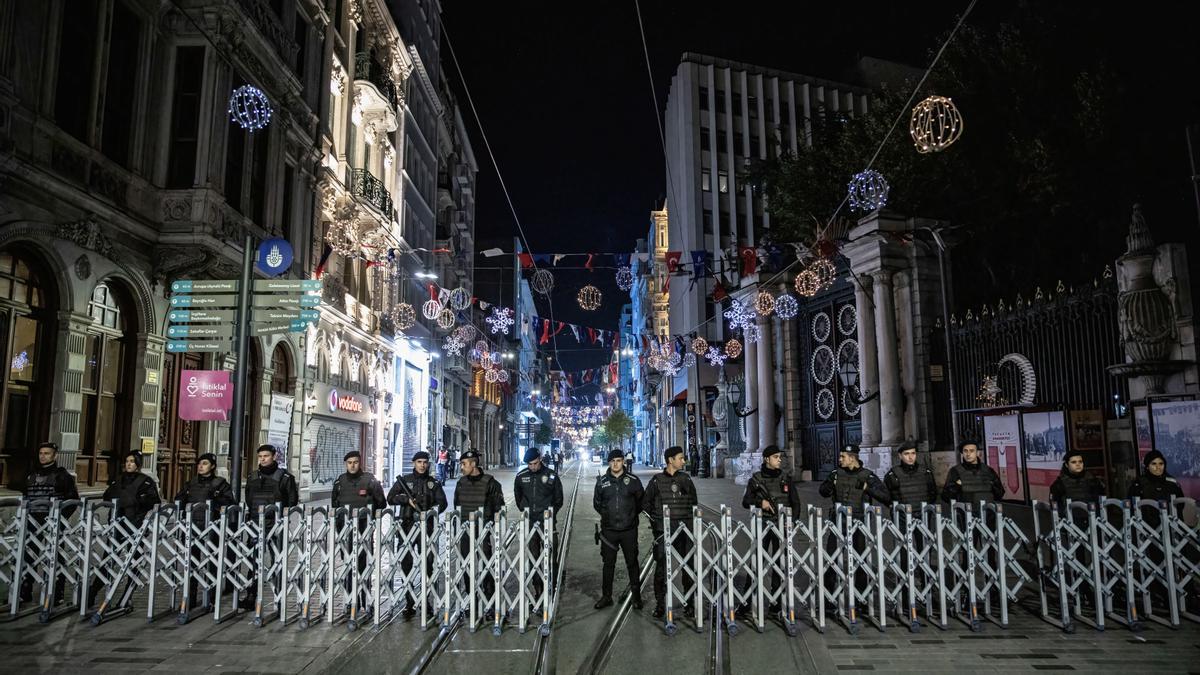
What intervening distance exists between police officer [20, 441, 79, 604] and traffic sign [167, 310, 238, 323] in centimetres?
210

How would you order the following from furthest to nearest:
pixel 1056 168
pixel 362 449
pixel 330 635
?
1. pixel 362 449
2. pixel 1056 168
3. pixel 330 635

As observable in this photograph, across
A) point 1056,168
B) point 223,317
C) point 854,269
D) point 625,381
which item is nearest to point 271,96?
point 223,317

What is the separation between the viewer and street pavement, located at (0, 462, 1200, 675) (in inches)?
251

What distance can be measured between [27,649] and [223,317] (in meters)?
4.39

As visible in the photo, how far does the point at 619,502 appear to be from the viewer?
8680 mm

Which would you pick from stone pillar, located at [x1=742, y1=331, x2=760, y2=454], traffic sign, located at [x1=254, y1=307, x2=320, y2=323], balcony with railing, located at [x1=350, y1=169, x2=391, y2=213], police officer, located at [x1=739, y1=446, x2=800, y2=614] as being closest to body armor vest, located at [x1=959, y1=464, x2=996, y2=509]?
police officer, located at [x1=739, y1=446, x2=800, y2=614]

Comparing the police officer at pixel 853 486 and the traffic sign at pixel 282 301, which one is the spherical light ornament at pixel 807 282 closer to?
the police officer at pixel 853 486

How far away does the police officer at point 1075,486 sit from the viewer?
8.93 meters

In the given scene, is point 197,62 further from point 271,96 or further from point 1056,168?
point 1056,168

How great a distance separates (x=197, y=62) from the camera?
15.8m

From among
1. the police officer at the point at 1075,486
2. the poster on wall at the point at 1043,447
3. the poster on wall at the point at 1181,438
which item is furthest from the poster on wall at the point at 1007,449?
the police officer at the point at 1075,486

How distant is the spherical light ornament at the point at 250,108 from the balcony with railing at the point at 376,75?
12.8 metres

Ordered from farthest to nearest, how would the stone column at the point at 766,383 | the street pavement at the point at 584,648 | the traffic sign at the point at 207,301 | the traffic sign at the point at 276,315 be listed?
the stone column at the point at 766,383
the traffic sign at the point at 207,301
the traffic sign at the point at 276,315
the street pavement at the point at 584,648

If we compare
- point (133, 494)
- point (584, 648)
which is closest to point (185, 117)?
point (133, 494)
